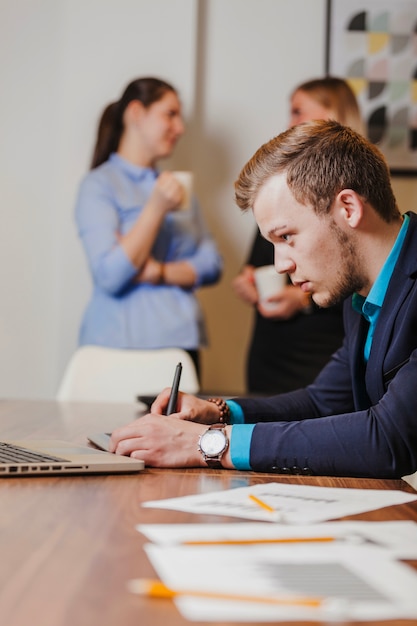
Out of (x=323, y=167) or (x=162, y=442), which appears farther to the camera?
(x=323, y=167)

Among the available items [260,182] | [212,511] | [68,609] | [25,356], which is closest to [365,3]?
[25,356]

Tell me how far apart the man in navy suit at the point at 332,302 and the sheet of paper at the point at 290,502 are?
12cm

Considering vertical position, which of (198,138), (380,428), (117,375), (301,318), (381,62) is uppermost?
(381,62)

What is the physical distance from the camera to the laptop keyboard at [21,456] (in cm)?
125

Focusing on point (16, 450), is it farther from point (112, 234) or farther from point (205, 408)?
point (112, 234)

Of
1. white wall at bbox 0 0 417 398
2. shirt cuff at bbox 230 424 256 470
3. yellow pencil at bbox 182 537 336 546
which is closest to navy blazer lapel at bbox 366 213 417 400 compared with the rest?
shirt cuff at bbox 230 424 256 470

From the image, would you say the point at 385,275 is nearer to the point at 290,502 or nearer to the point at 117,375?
the point at 290,502

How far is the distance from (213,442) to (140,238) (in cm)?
174

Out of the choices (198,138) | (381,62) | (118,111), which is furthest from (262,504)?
(381,62)

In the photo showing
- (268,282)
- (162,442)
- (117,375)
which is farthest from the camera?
(268,282)

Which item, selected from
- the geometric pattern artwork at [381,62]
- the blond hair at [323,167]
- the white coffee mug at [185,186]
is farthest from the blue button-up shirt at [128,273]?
the blond hair at [323,167]

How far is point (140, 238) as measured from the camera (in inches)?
119

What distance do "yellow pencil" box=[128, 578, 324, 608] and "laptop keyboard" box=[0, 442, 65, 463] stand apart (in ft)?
1.91

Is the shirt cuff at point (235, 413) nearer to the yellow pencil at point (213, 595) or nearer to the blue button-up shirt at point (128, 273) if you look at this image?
the yellow pencil at point (213, 595)
